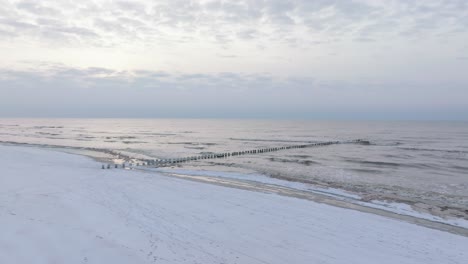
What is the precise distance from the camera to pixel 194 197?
17000 millimetres

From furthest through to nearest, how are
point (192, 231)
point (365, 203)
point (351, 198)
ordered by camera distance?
point (351, 198) < point (365, 203) < point (192, 231)

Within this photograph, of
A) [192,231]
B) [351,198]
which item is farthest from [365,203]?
[192,231]

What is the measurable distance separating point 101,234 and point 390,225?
11160 millimetres

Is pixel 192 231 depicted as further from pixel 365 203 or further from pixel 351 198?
pixel 351 198

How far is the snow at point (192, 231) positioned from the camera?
29.5ft

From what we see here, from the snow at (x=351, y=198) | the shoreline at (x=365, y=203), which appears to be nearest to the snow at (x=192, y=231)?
the shoreline at (x=365, y=203)

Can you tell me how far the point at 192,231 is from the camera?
11.4m

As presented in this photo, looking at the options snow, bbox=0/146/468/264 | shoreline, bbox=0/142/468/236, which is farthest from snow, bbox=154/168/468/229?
snow, bbox=0/146/468/264

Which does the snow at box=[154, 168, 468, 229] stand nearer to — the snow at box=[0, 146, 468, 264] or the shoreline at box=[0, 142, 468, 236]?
the shoreline at box=[0, 142, 468, 236]

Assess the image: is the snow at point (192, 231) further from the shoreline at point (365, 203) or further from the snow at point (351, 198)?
the snow at point (351, 198)

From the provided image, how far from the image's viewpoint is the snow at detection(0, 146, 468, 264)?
8977mm

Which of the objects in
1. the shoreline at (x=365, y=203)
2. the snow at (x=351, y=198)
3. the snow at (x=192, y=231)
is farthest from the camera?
the snow at (x=351, y=198)

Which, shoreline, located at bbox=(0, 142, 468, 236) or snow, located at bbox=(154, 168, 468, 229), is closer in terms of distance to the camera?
shoreline, located at bbox=(0, 142, 468, 236)

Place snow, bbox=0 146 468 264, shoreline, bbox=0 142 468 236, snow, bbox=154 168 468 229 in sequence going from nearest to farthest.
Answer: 1. snow, bbox=0 146 468 264
2. shoreline, bbox=0 142 468 236
3. snow, bbox=154 168 468 229
